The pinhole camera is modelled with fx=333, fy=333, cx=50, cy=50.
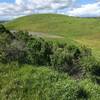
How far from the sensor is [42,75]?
13.0 m

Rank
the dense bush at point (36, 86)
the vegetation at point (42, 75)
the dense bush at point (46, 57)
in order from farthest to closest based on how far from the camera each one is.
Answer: the dense bush at point (46, 57) → the vegetation at point (42, 75) → the dense bush at point (36, 86)

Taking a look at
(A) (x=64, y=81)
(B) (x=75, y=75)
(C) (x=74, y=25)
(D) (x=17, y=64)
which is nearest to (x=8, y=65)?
(D) (x=17, y=64)

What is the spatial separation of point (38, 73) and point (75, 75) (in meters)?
2.89

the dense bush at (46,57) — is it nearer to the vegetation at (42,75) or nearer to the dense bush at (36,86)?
the vegetation at (42,75)

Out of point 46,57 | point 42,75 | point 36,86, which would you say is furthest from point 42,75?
point 46,57

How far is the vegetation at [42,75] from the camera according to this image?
11.7 m

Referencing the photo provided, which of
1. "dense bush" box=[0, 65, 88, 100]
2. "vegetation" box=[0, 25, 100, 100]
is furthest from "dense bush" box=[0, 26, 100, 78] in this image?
"dense bush" box=[0, 65, 88, 100]

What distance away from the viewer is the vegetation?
11.7 m

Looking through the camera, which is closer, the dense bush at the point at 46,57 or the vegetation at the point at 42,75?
the vegetation at the point at 42,75

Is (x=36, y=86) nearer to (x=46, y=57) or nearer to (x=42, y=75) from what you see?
(x=42, y=75)

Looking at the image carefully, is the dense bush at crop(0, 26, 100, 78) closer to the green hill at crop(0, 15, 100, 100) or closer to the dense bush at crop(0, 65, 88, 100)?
the green hill at crop(0, 15, 100, 100)

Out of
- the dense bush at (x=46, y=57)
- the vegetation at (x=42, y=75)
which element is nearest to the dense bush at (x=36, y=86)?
the vegetation at (x=42, y=75)

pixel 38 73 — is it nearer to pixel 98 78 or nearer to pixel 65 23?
pixel 98 78

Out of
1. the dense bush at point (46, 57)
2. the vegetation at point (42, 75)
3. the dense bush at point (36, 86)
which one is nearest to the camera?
the dense bush at point (36, 86)
